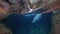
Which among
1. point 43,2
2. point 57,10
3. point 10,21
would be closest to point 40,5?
point 43,2

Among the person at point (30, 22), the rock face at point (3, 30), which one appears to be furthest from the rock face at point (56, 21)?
the rock face at point (3, 30)

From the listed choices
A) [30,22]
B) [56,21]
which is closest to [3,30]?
[30,22]

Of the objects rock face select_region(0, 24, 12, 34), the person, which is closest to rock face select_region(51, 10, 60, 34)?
the person

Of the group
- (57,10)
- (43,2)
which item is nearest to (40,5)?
(43,2)

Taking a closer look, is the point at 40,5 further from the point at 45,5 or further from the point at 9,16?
the point at 9,16

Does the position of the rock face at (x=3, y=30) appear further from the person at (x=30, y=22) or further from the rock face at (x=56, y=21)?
the rock face at (x=56, y=21)

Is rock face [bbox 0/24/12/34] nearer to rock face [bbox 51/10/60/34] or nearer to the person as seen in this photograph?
the person

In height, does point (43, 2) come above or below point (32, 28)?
above

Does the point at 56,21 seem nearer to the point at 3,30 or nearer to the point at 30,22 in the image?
the point at 30,22
